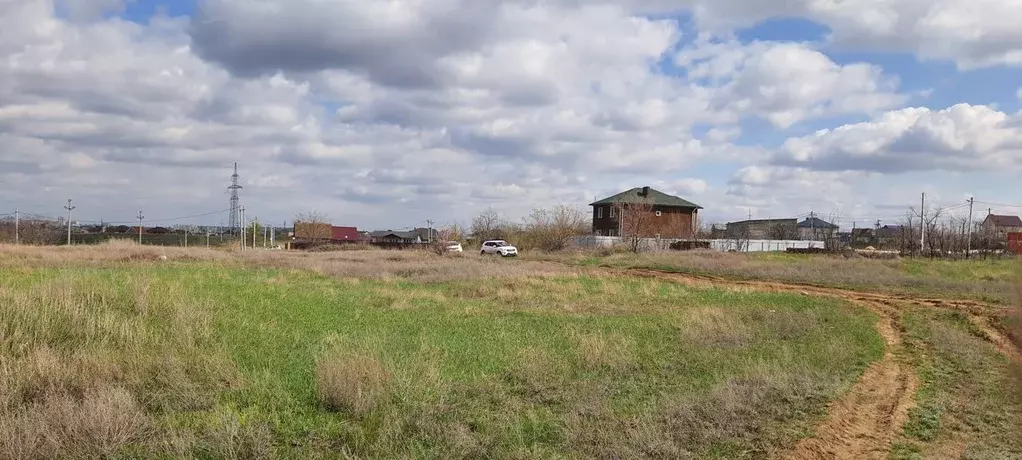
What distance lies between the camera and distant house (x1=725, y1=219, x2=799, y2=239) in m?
81.8

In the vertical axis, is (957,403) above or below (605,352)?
below

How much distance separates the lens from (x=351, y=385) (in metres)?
8.13

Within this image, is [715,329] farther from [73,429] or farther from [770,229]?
[770,229]

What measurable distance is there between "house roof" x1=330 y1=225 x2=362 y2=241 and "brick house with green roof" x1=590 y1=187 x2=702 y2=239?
110ft

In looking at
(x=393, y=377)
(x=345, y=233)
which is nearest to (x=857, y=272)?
(x=393, y=377)

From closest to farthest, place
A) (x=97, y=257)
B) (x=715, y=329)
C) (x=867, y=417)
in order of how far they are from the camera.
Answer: (x=867, y=417), (x=715, y=329), (x=97, y=257)

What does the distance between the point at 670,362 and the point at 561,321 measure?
5096 millimetres

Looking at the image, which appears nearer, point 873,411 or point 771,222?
point 873,411

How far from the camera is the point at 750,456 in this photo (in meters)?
6.52

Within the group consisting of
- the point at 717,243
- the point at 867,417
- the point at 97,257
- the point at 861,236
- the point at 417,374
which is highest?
the point at 861,236

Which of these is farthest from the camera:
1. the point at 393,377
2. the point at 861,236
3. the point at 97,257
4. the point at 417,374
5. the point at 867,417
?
the point at 861,236

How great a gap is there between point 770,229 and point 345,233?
55164 millimetres

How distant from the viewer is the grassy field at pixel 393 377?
6.80 metres

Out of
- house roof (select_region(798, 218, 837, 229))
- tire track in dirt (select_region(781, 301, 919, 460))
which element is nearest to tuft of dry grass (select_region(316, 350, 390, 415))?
tire track in dirt (select_region(781, 301, 919, 460))
